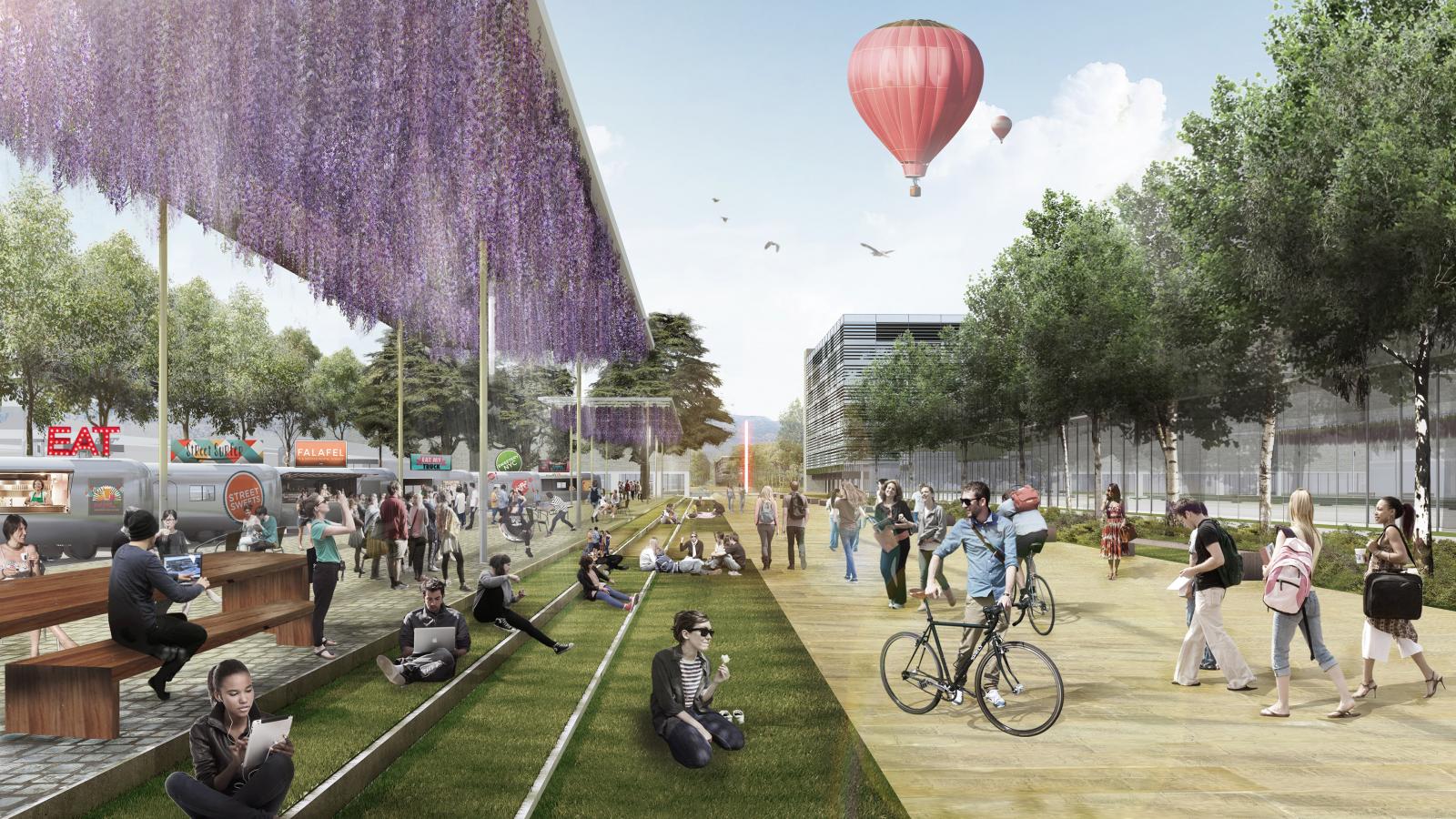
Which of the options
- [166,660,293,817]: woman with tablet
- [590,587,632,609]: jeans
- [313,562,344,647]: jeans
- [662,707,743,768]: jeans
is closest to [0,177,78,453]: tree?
[590,587,632,609]: jeans

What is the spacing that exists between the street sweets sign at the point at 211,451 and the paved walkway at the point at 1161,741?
38.3m

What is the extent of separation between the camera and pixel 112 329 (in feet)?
131

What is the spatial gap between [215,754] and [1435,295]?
20.4 meters

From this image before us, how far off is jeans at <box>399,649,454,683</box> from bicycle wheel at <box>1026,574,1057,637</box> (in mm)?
7110

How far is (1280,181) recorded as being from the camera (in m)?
20.7

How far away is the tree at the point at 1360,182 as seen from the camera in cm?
1859

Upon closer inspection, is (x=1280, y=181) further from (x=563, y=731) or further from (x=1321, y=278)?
(x=563, y=731)

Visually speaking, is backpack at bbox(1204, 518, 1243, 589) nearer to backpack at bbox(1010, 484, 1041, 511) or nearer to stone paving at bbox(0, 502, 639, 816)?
backpack at bbox(1010, 484, 1041, 511)

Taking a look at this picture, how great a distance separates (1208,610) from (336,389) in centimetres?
7964

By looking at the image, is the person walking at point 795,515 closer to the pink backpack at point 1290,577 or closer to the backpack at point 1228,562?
the backpack at point 1228,562

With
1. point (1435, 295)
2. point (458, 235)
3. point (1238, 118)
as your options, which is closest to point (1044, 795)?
point (458, 235)

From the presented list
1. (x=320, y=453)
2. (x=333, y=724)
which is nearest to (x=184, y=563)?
(x=333, y=724)

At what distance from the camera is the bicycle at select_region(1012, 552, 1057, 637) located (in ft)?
44.4

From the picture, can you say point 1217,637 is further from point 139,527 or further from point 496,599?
point 139,527
